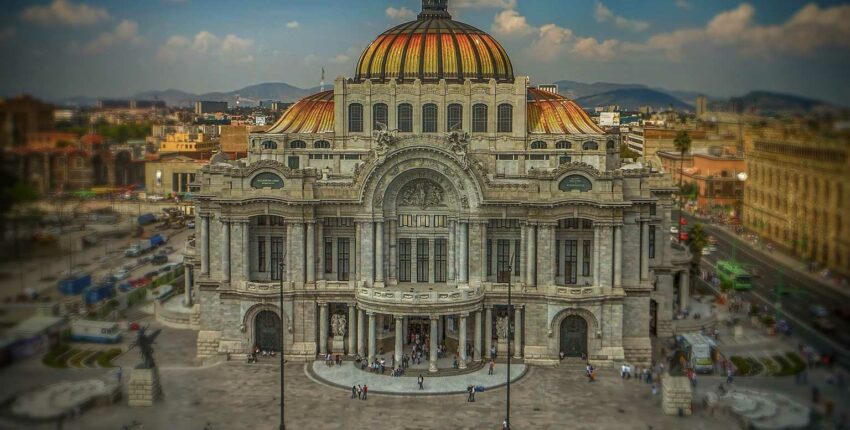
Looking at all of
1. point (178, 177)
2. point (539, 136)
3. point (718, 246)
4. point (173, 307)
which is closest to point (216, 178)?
point (178, 177)

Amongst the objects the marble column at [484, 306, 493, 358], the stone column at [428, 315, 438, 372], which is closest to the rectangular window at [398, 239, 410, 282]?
the stone column at [428, 315, 438, 372]

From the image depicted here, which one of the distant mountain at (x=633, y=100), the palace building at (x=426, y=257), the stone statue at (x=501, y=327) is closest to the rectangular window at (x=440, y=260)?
the palace building at (x=426, y=257)

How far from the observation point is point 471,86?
277 ft

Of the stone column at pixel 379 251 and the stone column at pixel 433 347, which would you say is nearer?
the stone column at pixel 433 347

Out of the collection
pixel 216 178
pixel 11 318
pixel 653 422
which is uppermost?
pixel 216 178

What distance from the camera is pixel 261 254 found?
77.0 m

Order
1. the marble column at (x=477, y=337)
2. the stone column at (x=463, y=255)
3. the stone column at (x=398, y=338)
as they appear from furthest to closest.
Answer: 1. the stone column at (x=463, y=255)
2. the marble column at (x=477, y=337)
3. the stone column at (x=398, y=338)

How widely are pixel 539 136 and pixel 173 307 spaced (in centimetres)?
3627

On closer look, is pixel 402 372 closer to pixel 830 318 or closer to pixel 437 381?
pixel 437 381

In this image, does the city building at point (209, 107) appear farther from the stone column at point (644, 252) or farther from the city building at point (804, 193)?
the city building at point (804, 193)

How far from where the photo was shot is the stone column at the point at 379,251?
75.2m

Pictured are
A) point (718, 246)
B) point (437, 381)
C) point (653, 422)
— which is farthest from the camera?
point (718, 246)

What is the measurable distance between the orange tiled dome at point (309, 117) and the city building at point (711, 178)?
111ft

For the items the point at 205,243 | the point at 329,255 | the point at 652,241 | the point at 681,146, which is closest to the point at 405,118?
the point at 329,255
